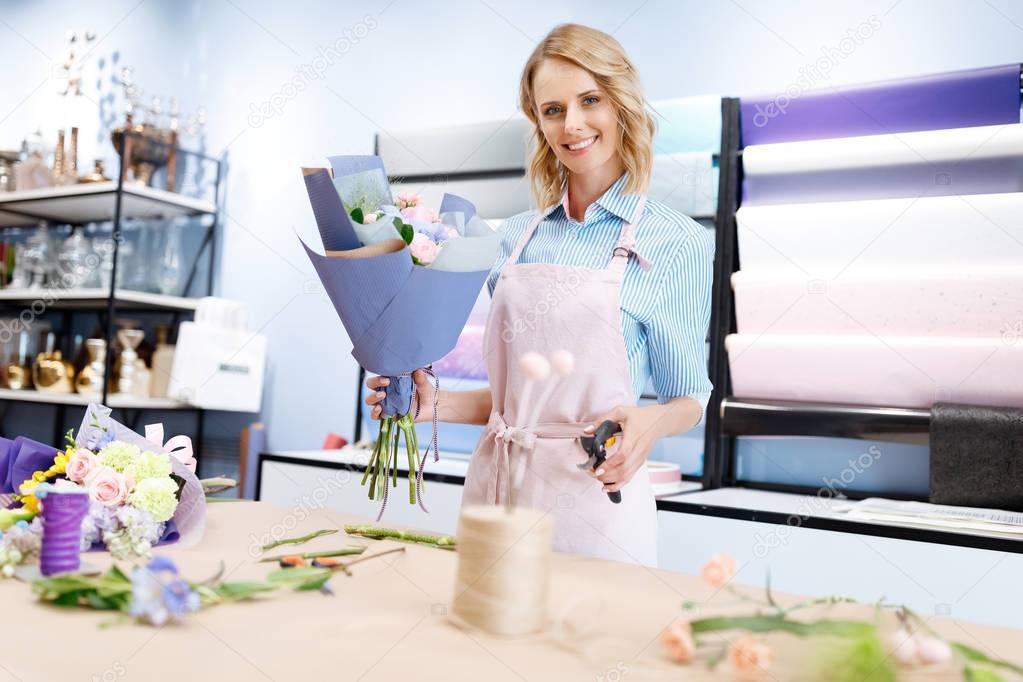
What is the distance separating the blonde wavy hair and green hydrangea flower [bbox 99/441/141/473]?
3.11 feet

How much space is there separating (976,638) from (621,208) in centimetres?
99

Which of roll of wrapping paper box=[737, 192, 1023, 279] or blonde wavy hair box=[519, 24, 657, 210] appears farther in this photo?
roll of wrapping paper box=[737, 192, 1023, 279]

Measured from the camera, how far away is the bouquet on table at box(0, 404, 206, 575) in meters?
1.17

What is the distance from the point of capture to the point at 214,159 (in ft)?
12.9

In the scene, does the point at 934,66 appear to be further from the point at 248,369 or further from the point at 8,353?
the point at 8,353

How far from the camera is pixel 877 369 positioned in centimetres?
236

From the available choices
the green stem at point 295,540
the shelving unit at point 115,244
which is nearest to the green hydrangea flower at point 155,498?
the green stem at point 295,540

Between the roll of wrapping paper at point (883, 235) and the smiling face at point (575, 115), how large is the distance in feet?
3.27

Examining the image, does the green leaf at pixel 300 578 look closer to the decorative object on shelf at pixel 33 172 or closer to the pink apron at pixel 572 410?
the pink apron at pixel 572 410

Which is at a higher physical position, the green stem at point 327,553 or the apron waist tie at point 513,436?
the apron waist tie at point 513,436

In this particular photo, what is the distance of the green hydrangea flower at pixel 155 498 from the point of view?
47.8 inches

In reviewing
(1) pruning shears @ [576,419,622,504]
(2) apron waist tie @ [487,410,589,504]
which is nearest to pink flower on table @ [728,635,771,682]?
(1) pruning shears @ [576,419,622,504]

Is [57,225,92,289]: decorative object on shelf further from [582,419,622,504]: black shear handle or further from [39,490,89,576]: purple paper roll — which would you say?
[582,419,622,504]: black shear handle

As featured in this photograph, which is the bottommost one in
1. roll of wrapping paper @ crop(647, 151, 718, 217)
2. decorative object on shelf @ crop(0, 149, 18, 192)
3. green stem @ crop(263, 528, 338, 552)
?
green stem @ crop(263, 528, 338, 552)
